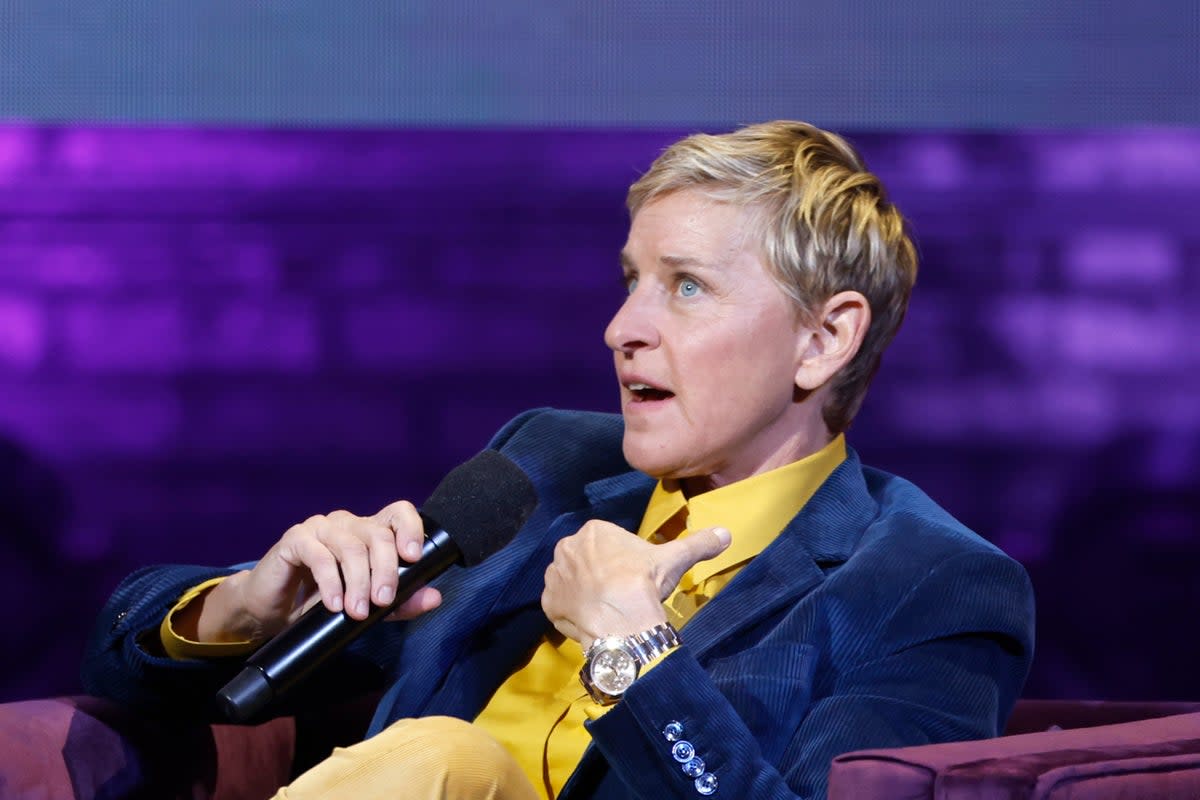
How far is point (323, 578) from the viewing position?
4.67ft

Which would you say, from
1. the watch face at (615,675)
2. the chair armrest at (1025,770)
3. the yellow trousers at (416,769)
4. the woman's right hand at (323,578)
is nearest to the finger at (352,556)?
the woman's right hand at (323,578)

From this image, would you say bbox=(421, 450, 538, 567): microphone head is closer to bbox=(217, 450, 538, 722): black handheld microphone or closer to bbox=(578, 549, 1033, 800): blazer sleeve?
bbox=(217, 450, 538, 722): black handheld microphone

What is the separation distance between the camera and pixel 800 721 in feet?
5.06

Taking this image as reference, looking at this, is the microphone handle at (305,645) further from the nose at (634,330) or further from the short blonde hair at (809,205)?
the short blonde hair at (809,205)

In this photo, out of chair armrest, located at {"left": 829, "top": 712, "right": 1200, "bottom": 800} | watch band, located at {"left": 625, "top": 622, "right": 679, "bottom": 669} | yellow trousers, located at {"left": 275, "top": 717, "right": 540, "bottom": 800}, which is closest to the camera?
chair armrest, located at {"left": 829, "top": 712, "right": 1200, "bottom": 800}

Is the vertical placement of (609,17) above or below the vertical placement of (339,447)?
above

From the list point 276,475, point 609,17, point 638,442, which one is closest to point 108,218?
point 276,475

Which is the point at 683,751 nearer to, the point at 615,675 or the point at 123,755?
the point at 615,675

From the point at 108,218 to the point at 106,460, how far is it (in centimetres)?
42

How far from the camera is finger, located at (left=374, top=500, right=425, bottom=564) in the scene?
4.72ft

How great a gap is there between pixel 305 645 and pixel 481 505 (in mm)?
232

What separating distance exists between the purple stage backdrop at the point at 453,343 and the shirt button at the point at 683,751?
1.36m

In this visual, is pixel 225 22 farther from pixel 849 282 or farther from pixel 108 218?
pixel 849 282

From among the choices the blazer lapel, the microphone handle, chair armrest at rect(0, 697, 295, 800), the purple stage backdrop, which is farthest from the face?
the purple stage backdrop
